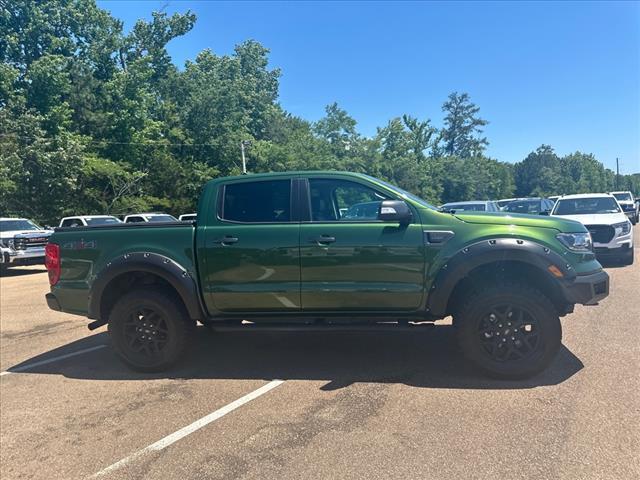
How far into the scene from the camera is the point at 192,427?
3.68 metres

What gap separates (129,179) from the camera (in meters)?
30.7

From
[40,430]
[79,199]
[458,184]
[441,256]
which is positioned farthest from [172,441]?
[458,184]

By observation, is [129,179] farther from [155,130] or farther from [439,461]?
[439,461]

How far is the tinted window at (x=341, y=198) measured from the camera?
4.62m

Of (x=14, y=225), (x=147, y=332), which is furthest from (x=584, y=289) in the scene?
(x=14, y=225)

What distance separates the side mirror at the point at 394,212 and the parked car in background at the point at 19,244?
13717 millimetres

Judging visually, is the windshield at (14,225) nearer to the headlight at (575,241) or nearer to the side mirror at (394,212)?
the side mirror at (394,212)

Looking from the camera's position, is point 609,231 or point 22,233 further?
point 22,233

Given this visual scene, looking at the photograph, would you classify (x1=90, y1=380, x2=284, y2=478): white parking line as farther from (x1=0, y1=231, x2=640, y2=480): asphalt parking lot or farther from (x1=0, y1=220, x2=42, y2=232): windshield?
(x1=0, y1=220, x2=42, y2=232): windshield

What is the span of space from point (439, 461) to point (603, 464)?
0.98m

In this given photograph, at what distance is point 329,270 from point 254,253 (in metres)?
0.73

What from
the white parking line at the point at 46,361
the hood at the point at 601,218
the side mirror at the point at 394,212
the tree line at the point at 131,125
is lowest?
the white parking line at the point at 46,361

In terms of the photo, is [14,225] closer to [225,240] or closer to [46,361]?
[46,361]

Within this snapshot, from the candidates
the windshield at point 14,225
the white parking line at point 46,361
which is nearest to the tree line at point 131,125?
the windshield at point 14,225
